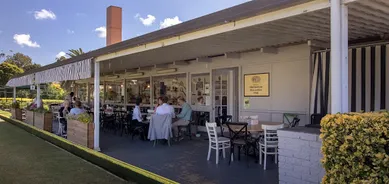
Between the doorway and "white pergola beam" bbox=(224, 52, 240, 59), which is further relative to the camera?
the doorway

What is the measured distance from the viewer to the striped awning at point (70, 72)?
7.70 m

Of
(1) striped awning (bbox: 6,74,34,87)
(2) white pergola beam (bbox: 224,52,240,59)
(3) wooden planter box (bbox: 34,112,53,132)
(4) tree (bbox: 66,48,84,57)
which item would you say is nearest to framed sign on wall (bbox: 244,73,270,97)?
(2) white pergola beam (bbox: 224,52,240,59)

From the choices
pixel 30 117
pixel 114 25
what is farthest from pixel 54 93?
pixel 30 117

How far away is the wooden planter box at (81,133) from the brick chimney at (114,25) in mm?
10966

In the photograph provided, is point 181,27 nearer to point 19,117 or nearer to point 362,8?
point 362,8

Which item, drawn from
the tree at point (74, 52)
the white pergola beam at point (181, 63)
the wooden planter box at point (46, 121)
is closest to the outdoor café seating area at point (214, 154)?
the wooden planter box at point (46, 121)

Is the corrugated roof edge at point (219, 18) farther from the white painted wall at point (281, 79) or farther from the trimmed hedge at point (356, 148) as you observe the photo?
the white painted wall at point (281, 79)

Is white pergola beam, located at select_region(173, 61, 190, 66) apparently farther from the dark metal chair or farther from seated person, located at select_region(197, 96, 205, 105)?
the dark metal chair

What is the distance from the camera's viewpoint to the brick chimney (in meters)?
18.3

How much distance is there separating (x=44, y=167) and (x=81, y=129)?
171 centimetres

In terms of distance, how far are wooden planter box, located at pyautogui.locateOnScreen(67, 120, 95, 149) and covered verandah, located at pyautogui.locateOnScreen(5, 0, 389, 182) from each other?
22 centimetres

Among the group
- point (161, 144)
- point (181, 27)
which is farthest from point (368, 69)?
point (161, 144)

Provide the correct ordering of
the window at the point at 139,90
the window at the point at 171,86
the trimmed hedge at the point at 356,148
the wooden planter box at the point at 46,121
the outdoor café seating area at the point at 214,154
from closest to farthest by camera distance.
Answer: the trimmed hedge at the point at 356,148, the outdoor café seating area at the point at 214,154, the wooden planter box at the point at 46,121, the window at the point at 171,86, the window at the point at 139,90

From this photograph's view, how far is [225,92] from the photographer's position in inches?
381
